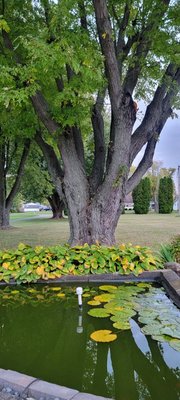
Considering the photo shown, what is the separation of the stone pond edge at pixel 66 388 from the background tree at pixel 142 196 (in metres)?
19.4

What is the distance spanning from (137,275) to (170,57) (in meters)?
3.51

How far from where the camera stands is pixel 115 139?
5359 millimetres

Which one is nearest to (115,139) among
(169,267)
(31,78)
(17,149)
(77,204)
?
(77,204)

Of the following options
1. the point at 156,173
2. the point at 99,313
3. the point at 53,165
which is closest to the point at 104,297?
the point at 99,313

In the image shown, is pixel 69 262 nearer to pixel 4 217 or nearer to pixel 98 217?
pixel 98 217

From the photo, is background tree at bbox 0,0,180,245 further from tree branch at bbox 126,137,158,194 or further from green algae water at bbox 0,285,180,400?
green algae water at bbox 0,285,180,400

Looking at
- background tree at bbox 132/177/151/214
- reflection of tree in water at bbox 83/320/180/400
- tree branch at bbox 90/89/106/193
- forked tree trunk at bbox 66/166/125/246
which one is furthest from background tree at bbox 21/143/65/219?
reflection of tree in water at bbox 83/320/180/400

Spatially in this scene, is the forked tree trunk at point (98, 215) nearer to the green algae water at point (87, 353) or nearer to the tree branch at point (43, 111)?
the tree branch at point (43, 111)

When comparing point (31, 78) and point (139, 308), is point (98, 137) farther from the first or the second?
point (139, 308)

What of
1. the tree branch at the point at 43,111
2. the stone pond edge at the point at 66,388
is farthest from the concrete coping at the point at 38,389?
the tree branch at the point at 43,111

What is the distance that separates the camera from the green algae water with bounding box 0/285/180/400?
6.55ft

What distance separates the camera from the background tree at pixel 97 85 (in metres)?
4.59

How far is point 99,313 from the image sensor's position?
3.13m

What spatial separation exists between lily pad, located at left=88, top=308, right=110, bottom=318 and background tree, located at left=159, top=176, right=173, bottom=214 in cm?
2142
